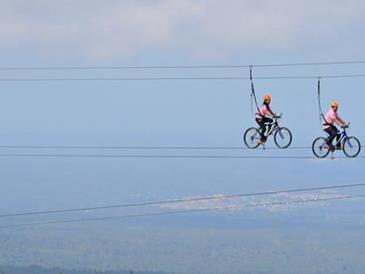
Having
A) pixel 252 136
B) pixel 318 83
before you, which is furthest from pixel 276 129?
pixel 318 83

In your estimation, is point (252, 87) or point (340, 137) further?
point (340, 137)

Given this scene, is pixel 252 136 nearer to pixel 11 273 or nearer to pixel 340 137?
pixel 340 137

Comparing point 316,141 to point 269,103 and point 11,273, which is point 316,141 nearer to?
point 269,103

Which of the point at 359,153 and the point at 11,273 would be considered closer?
the point at 359,153

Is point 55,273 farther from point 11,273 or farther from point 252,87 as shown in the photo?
point 252,87

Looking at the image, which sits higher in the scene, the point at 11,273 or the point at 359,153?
the point at 359,153

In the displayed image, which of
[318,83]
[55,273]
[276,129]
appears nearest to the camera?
[318,83]

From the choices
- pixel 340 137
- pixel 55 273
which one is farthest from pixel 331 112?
pixel 55 273

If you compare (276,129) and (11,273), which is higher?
(276,129)

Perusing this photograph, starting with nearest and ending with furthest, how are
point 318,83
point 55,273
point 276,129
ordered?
point 318,83 → point 276,129 → point 55,273
